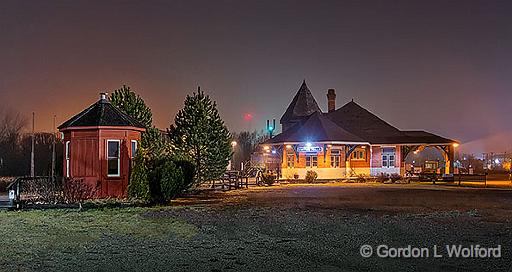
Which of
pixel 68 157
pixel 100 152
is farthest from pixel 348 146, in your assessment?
pixel 68 157

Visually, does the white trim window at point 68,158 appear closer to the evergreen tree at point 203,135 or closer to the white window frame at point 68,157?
the white window frame at point 68,157

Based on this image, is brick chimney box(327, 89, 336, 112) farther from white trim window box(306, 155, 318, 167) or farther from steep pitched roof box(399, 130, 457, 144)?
white trim window box(306, 155, 318, 167)

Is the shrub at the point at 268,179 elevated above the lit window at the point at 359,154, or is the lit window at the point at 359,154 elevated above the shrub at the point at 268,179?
the lit window at the point at 359,154

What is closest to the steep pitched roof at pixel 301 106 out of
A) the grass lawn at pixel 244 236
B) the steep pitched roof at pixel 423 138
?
the steep pitched roof at pixel 423 138

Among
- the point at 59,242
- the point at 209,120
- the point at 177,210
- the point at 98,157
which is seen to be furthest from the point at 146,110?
the point at 59,242

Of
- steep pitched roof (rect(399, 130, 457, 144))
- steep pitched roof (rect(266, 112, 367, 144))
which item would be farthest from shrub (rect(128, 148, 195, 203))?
steep pitched roof (rect(399, 130, 457, 144))

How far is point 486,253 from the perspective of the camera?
991 centimetres

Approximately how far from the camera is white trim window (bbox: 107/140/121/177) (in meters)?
23.2

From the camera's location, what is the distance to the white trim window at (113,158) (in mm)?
23203

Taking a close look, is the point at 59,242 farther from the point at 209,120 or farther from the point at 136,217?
the point at 209,120

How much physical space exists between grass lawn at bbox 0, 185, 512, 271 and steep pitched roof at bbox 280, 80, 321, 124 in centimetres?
3791

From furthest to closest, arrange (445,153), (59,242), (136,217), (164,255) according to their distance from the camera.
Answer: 1. (445,153)
2. (136,217)
3. (59,242)
4. (164,255)

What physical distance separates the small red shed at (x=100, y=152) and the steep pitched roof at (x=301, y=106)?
1373 inches

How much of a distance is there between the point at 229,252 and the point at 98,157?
46.9ft
